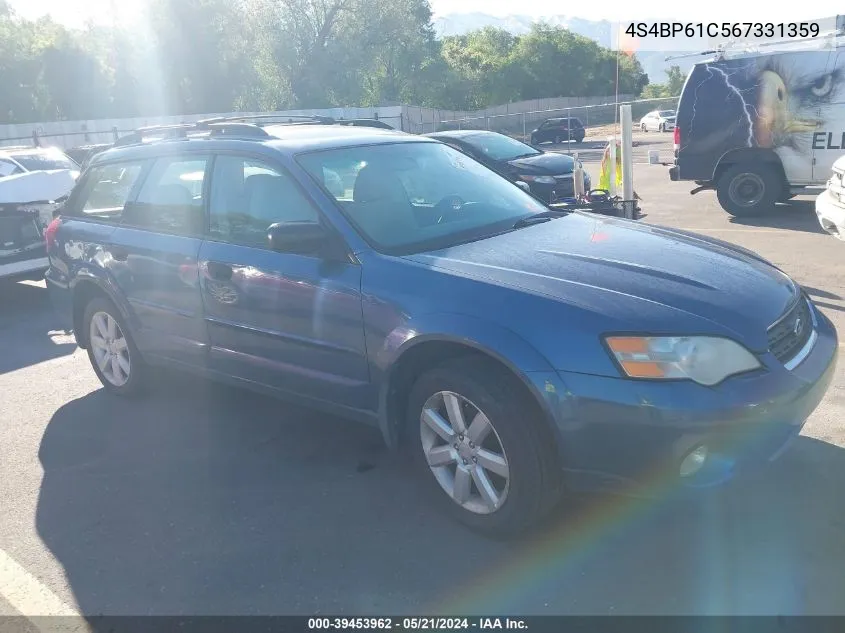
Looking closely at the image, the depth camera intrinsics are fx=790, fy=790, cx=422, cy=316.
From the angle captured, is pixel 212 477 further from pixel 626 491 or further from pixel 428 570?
pixel 626 491

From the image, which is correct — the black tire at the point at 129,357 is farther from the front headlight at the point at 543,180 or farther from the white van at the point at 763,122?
the white van at the point at 763,122

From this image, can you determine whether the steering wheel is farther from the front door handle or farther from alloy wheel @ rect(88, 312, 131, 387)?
alloy wheel @ rect(88, 312, 131, 387)

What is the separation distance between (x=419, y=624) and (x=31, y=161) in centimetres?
920

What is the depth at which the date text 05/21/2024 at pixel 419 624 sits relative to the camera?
9.61ft

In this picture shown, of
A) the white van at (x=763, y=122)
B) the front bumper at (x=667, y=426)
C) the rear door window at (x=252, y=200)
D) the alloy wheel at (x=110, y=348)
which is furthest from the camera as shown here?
the white van at (x=763, y=122)

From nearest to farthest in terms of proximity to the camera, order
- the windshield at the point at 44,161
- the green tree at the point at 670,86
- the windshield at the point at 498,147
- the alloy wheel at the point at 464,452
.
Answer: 1. the alloy wheel at the point at 464,452
2. the windshield at the point at 44,161
3. the windshield at the point at 498,147
4. the green tree at the point at 670,86

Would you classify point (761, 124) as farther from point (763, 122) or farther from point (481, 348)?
point (481, 348)

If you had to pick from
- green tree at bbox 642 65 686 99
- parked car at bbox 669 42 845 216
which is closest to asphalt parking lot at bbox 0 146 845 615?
parked car at bbox 669 42 845 216

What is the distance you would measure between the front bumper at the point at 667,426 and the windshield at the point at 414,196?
47.9 inches

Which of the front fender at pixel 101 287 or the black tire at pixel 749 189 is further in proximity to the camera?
the black tire at pixel 749 189

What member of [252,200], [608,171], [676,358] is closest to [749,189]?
[608,171]

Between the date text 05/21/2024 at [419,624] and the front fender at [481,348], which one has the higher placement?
the front fender at [481,348]

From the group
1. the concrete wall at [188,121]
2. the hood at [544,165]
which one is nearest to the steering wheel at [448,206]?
the hood at [544,165]

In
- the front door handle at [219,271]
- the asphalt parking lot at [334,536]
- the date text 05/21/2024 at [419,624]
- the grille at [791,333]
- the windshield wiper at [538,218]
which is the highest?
the windshield wiper at [538,218]
